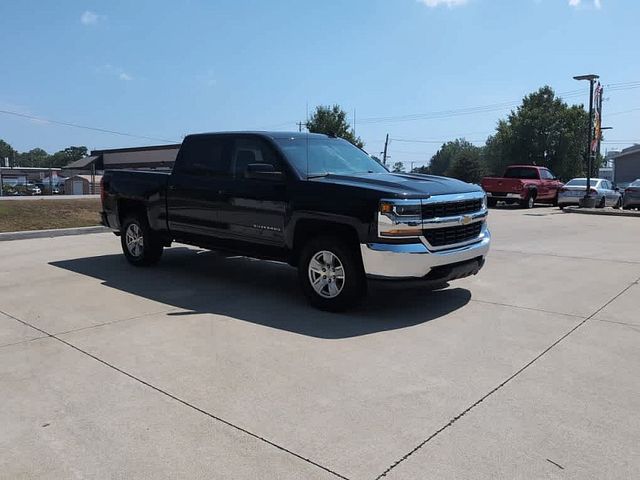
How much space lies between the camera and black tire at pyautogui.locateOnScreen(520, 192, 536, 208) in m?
24.4

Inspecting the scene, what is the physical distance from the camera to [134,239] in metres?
8.81

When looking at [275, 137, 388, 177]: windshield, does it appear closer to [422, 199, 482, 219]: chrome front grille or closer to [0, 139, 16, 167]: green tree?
[422, 199, 482, 219]: chrome front grille

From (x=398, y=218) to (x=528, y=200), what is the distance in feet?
68.6

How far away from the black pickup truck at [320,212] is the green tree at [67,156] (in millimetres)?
166582

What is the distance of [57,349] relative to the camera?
4883mm

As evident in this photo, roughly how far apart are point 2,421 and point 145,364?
1161 millimetres

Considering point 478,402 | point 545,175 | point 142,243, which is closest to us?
point 478,402

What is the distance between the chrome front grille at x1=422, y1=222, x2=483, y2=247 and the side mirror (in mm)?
1873

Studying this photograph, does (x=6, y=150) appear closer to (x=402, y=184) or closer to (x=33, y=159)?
(x=33, y=159)

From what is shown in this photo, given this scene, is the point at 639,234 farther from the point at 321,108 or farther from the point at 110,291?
the point at 321,108

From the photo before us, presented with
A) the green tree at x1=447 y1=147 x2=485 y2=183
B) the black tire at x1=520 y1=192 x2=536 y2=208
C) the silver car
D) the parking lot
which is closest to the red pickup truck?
the black tire at x1=520 y1=192 x2=536 y2=208

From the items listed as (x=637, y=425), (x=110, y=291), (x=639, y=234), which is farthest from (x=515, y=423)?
(x=639, y=234)

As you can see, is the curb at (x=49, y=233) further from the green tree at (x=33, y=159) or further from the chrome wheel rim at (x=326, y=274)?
the green tree at (x=33, y=159)

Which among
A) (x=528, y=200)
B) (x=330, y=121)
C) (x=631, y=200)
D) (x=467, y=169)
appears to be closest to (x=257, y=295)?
(x=528, y=200)
